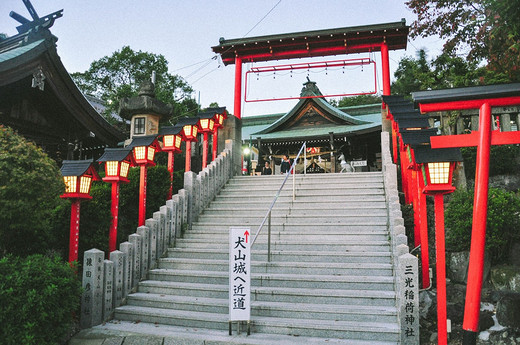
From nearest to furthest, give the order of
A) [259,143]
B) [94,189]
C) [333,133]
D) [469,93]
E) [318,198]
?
1. [469,93]
2. [94,189]
3. [318,198]
4. [333,133]
5. [259,143]

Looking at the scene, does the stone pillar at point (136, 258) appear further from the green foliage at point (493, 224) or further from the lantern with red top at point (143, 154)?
the green foliage at point (493, 224)

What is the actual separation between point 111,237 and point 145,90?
31.6 ft

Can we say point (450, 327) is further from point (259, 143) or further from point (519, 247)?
point (259, 143)

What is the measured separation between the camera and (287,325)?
4949mm

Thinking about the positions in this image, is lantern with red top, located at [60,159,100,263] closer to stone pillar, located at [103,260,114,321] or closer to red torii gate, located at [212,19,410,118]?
stone pillar, located at [103,260,114,321]

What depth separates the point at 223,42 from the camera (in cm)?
1416

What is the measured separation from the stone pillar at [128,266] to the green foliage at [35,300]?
51.3 inches

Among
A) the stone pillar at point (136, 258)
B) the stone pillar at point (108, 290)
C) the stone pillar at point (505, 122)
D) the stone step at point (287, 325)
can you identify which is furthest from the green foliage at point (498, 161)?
the stone pillar at point (108, 290)

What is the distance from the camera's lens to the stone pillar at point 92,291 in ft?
17.9

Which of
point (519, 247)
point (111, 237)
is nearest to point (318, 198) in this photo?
point (519, 247)

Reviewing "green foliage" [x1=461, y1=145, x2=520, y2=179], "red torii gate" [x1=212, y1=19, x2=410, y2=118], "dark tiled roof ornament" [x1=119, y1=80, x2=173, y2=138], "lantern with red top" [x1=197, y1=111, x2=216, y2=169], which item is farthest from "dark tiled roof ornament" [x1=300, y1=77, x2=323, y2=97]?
"green foliage" [x1=461, y1=145, x2=520, y2=179]

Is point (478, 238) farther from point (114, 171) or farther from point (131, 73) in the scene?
point (131, 73)

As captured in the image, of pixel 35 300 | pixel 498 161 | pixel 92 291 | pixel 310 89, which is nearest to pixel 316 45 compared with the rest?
pixel 498 161

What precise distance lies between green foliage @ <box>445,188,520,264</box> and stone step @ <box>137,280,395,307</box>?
2.61m
